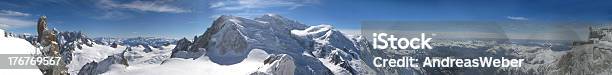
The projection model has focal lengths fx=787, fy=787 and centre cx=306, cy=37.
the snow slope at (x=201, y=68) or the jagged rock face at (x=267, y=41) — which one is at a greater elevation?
the jagged rock face at (x=267, y=41)

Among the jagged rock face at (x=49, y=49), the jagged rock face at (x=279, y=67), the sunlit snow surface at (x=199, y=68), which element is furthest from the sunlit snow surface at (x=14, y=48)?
the sunlit snow surface at (x=199, y=68)

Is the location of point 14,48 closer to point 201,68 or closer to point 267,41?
point 201,68

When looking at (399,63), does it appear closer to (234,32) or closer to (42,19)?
(42,19)

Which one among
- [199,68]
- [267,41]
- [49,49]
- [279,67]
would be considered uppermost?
[49,49]

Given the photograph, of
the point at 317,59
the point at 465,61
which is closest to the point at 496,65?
the point at 465,61

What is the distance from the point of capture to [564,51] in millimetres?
27594

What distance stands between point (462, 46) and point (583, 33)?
426 cm

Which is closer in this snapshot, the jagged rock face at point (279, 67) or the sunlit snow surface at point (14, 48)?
the sunlit snow surface at point (14, 48)

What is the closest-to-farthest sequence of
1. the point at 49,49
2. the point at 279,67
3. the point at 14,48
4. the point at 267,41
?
the point at 14,48, the point at 49,49, the point at 279,67, the point at 267,41

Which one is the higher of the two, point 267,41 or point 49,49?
point 49,49

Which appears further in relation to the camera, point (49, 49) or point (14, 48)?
point (49, 49)

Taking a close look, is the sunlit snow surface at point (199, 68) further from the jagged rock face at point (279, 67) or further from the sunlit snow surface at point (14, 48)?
the sunlit snow surface at point (14, 48)

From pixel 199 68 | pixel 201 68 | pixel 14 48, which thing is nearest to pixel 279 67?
pixel 201 68

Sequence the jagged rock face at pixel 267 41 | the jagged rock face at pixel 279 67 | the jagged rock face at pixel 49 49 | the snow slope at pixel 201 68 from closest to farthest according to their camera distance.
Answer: the jagged rock face at pixel 49 49, the jagged rock face at pixel 279 67, the snow slope at pixel 201 68, the jagged rock face at pixel 267 41
